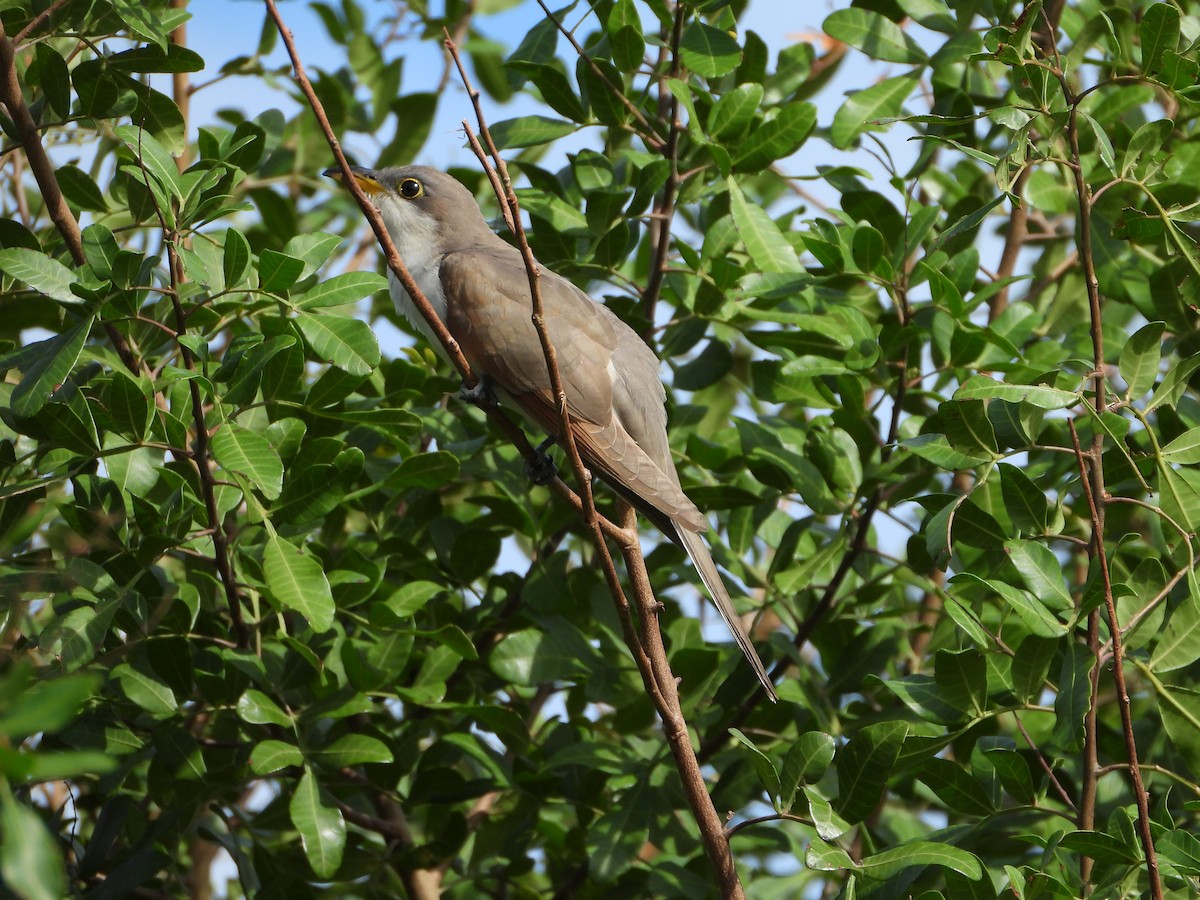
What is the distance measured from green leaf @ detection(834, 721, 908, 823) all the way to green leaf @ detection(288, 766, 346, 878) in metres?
1.30

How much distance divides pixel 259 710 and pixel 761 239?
6.59ft

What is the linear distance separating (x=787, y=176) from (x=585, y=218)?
2.68ft

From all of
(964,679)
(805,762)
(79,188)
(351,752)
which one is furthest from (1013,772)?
(79,188)

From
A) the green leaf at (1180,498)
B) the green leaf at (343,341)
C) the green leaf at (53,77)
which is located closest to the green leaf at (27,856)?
the green leaf at (343,341)

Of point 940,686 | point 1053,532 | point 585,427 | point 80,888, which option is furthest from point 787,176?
point 80,888

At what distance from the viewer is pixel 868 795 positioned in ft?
8.98

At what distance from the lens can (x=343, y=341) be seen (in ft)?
10.2

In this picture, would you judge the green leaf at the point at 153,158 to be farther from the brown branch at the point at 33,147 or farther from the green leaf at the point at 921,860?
the green leaf at the point at 921,860

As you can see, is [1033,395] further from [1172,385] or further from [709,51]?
[709,51]

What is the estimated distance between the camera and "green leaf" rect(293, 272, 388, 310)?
10.5 feet

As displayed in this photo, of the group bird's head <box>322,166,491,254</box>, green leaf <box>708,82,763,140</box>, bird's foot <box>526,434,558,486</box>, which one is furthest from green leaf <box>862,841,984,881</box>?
bird's head <box>322,166,491,254</box>

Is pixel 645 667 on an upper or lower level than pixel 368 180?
lower

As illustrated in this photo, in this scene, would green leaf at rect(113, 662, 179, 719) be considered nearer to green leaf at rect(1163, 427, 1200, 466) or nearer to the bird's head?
Result: the bird's head

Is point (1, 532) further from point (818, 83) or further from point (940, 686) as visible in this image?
point (818, 83)
